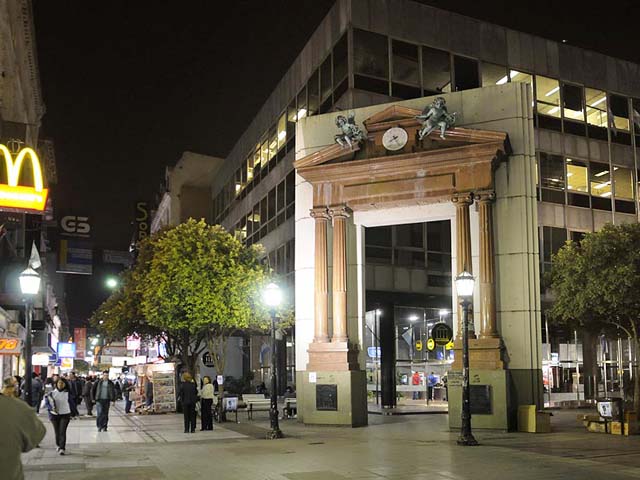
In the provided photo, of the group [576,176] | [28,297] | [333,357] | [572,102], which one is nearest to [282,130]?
[572,102]

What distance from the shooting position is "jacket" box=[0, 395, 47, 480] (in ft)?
20.7

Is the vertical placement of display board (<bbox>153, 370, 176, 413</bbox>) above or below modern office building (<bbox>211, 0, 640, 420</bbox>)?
below

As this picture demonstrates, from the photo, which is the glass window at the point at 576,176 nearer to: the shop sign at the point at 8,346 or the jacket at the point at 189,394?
the jacket at the point at 189,394

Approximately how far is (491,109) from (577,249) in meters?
7.19

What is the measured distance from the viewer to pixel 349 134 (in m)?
24.0

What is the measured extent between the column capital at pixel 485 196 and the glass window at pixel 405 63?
10.9 m

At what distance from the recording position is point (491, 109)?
22906 millimetres

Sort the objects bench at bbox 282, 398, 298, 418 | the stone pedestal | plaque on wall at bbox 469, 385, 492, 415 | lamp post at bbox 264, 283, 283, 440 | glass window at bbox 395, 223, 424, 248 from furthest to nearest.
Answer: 1. glass window at bbox 395, 223, 424, 248
2. bench at bbox 282, 398, 298, 418
3. the stone pedestal
4. plaque on wall at bbox 469, 385, 492, 415
5. lamp post at bbox 264, 283, 283, 440

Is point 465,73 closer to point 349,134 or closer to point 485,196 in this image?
point 349,134

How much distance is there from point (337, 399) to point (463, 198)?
7.23m

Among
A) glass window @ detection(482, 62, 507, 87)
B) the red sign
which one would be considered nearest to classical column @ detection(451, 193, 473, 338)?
glass window @ detection(482, 62, 507, 87)

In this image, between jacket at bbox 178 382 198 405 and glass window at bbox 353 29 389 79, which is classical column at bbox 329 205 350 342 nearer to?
jacket at bbox 178 382 198 405

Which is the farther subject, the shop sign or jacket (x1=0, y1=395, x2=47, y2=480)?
the shop sign

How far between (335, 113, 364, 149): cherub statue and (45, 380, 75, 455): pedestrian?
11225 millimetres
